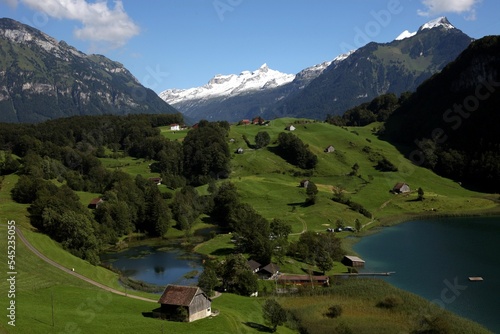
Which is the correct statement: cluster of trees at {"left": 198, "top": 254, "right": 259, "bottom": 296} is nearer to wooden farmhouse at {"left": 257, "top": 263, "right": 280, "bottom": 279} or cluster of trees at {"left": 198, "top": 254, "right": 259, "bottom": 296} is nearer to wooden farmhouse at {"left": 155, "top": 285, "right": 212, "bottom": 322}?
wooden farmhouse at {"left": 257, "top": 263, "right": 280, "bottom": 279}

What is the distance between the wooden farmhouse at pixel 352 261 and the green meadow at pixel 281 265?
12.0ft

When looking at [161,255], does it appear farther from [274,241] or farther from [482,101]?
[482,101]

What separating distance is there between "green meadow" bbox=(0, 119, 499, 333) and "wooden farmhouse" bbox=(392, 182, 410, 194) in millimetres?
2547

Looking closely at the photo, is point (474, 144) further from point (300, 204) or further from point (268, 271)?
point (268, 271)

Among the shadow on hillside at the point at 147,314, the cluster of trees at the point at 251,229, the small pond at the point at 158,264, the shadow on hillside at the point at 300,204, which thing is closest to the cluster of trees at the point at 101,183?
the small pond at the point at 158,264

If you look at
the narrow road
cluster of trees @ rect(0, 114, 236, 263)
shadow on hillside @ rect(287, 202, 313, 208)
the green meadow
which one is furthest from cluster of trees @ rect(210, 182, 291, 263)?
the narrow road

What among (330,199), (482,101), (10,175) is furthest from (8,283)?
(482,101)

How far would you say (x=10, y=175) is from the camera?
446 ft

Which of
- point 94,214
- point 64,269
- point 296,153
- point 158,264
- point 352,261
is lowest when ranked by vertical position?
point 352,261

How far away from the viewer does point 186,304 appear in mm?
53094

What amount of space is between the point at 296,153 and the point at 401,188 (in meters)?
43.0

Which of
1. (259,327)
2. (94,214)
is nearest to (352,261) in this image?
(259,327)

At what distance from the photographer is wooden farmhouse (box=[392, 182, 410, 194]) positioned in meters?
153

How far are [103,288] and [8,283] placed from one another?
44.1 feet
